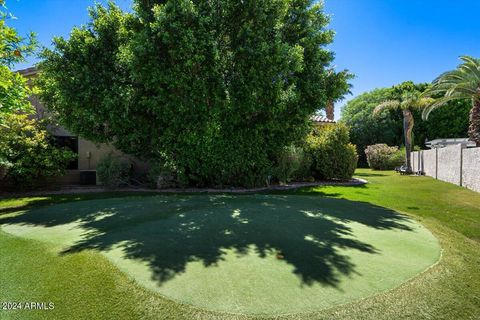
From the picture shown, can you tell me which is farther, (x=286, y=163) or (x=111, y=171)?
(x=286, y=163)

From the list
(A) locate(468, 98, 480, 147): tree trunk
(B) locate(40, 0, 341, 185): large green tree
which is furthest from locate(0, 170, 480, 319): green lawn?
(A) locate(468, 98, 480, 147): tree trunk

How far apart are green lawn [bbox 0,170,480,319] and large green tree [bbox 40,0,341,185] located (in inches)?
195

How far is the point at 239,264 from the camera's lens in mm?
3943

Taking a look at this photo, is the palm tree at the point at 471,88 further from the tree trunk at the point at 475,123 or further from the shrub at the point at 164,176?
the shrub at the point at 164,176

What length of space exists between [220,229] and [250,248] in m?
1.14

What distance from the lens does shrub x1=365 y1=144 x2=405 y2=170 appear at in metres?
28.6

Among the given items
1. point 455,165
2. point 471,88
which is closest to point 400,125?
point 471,88

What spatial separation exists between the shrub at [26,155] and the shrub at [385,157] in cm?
2868

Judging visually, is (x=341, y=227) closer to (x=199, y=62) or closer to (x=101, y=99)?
(x=199, y=62)

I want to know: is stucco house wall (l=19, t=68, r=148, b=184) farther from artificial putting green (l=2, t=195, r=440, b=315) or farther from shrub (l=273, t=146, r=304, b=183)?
artificial putting green (l=2, t=195, r=440, b=315)

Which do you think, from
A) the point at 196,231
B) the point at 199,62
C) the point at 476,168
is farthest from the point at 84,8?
the point at 476,168

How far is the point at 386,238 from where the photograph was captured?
523 cm

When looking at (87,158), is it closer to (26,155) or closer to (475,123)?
(26,155)

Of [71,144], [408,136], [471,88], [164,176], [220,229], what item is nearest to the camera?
[220,229]
